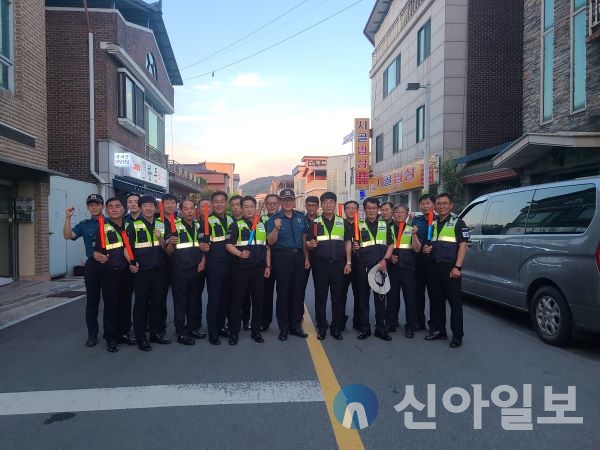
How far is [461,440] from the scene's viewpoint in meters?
3.41

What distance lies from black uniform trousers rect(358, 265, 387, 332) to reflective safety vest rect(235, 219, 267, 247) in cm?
132

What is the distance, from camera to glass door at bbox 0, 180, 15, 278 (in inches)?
426

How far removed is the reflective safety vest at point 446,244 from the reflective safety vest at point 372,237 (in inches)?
26.0

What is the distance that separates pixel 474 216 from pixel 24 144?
9.22 metres

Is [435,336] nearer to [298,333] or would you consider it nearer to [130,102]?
[298,333]

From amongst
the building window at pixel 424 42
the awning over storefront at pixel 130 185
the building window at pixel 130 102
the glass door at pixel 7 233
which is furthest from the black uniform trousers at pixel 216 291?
the building window at pixel 424 42

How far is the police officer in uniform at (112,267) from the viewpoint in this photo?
5.71 m

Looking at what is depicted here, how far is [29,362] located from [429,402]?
13.8ft

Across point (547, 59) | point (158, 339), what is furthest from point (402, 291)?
point (547, 59)

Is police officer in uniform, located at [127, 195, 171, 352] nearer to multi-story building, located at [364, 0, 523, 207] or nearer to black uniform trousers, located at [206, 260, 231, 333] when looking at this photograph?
black uniform trousers, located at [206, 260, 231, 333]

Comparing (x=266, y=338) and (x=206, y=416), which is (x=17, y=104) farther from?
(x=206, y=416)

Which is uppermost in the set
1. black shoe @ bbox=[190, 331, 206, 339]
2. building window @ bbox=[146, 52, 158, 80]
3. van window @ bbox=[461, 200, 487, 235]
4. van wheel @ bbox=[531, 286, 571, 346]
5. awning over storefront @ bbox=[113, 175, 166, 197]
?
building window @ bbox=[146, 52, 158, 80]

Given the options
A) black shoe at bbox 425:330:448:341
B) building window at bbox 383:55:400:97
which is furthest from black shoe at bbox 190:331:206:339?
building window at bbox 383:55:400:97

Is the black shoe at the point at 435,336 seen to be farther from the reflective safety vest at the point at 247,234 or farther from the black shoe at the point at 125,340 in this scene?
the black shoe at the point at 125,340
